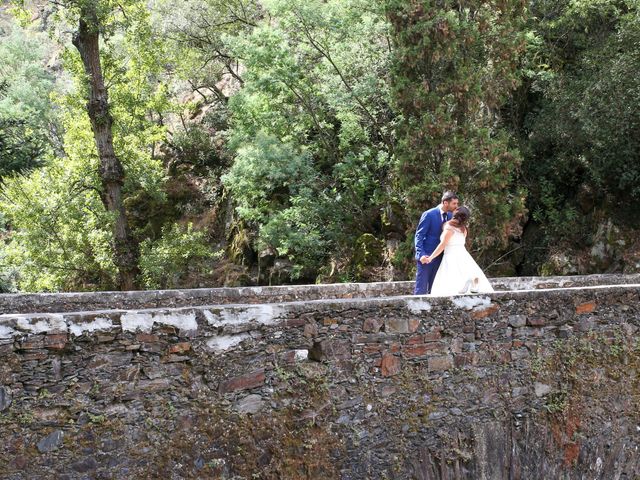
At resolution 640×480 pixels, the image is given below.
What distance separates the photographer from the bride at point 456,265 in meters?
7.29

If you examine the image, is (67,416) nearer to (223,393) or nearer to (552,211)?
(223,393)

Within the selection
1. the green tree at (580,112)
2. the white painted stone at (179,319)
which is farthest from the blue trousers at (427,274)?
the green tree at (580,112)

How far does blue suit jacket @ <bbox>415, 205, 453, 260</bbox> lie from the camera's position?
25.0 feet

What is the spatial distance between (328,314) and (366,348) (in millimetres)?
451

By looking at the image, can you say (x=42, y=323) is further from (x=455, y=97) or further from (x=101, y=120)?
(x=455, y=97)

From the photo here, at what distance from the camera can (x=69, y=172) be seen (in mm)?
18312

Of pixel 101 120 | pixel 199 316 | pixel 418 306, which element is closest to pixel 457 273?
pixel 418 306

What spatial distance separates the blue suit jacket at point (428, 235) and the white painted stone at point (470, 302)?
71.3 inches

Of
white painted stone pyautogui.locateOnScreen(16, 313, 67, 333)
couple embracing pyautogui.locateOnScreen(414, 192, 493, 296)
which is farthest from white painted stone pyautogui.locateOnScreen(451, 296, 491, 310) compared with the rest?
white painted stone pyautogui.locateOnScreen(16, 313, 67, 333)

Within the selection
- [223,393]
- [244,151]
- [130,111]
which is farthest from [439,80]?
[223,393]

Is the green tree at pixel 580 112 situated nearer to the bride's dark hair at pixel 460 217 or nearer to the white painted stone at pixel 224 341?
the bride's dark hair at pixel 460 217

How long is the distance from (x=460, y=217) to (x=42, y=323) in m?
4.73

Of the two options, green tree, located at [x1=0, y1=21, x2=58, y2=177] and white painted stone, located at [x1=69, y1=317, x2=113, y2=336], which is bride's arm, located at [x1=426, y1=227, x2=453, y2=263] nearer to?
white painted stone, located at [x1=69, y1=317, x2=113, y2=336]

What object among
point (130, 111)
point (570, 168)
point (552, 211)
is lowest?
point (552, 211)
